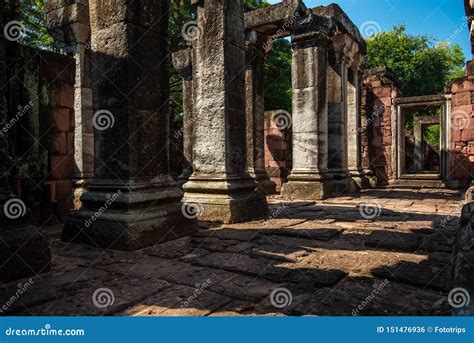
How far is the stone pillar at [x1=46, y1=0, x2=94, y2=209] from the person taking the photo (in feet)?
22.0

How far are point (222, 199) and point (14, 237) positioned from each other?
2.72 meters

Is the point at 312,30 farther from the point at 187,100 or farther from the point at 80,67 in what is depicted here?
the point at 80,67

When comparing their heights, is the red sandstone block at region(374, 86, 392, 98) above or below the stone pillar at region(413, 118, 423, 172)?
above

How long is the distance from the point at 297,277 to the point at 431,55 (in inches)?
954

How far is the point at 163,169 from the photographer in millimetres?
4051

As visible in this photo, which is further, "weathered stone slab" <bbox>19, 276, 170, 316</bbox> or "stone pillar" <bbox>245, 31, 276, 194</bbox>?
"stone pillar" <bbox>245, 31, 276, 194</bbox>

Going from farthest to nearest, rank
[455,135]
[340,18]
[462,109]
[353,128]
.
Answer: [455,135] < [462,109] < [353,128] < [340,18]

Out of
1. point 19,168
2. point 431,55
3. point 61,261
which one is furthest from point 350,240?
point 431,55

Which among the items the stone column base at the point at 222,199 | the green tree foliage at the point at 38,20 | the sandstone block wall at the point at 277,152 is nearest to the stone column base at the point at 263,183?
the sandstone block wall at the point at 277,152

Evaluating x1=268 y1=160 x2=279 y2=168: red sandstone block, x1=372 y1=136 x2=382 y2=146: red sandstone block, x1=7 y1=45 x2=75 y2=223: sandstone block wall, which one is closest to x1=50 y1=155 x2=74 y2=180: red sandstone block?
x1=7 y1=45 x2=75 y2=223: sandstone block wall

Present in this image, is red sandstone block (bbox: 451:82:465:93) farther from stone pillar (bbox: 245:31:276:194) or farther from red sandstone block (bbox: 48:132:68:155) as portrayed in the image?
red sandstone block (bbox: 48:132:68:155)

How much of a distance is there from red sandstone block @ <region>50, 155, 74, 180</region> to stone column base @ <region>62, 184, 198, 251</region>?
1.53 metres

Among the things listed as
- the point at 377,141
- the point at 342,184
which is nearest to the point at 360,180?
the point at 342,184

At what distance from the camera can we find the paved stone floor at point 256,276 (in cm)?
203
